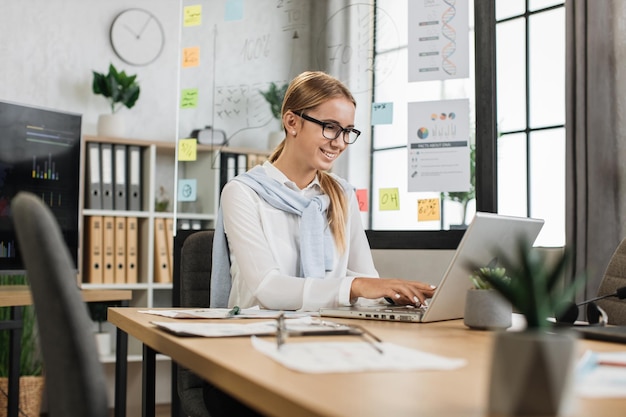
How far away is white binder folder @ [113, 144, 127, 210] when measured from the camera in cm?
404

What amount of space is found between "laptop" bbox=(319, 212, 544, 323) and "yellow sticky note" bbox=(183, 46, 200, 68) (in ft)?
7.00

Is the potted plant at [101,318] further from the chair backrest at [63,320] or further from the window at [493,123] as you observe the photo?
the chair backrest at [63,320]

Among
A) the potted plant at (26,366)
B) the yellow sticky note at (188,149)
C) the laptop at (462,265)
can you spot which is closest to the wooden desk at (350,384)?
the laptop at (462,265)

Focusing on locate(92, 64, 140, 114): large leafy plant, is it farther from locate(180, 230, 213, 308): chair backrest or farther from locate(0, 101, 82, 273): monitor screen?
locate(180, 230, 213, 308): chair backrest

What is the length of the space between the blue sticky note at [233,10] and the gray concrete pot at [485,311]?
2296mm

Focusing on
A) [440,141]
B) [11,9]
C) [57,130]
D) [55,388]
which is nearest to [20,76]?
[11,9]

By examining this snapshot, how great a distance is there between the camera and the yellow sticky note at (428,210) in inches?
104

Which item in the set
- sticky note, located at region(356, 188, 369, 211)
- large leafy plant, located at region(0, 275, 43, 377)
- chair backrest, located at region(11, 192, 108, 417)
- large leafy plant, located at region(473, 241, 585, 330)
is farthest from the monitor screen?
large leafy plant, located at region(473, 241, 585, 330)

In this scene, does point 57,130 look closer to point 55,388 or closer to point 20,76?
point 20,76

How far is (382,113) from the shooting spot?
9.01ft

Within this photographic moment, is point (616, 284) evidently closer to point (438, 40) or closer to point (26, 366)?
point (438, 40)

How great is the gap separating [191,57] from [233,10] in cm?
31

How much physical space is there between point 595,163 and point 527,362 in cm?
232

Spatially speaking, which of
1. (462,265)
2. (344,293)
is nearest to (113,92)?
(344,293)
